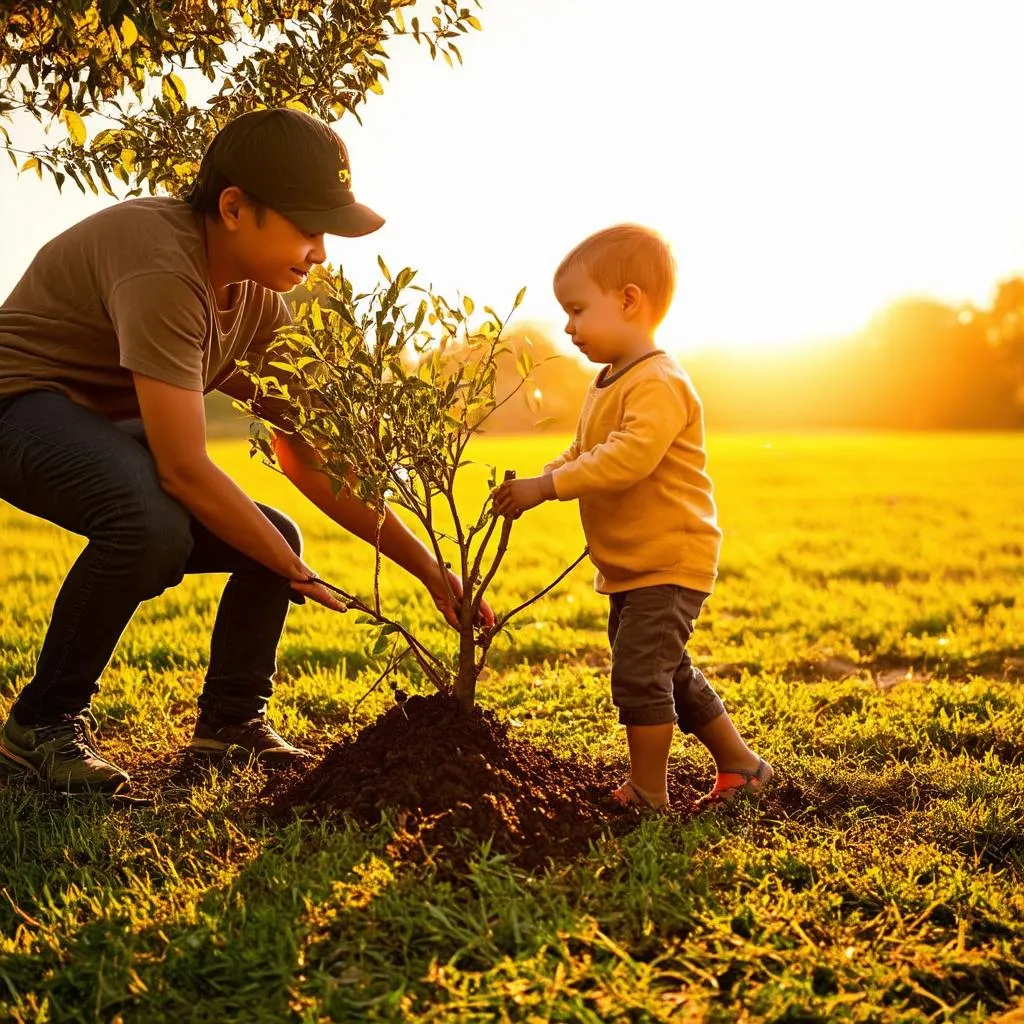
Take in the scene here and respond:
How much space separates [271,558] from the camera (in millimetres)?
3834

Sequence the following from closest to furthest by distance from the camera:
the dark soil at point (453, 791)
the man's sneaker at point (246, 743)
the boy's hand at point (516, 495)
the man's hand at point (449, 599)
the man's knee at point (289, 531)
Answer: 1. the dark soil at point (453, 791)
2. the boy's hand at point (516, 495)
3. the man's hand at point (449, 599)
4. the man's sneaker at point (246, 743)
5. the man's knee at point (289, 531)

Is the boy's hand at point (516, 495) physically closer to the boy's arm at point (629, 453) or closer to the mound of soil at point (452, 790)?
the boy's arm at point (629, 453)

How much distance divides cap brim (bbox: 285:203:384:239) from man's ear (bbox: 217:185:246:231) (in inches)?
7.1

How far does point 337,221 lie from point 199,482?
100 cm

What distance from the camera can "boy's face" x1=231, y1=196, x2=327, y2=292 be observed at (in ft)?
12.3

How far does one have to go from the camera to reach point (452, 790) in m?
3.39

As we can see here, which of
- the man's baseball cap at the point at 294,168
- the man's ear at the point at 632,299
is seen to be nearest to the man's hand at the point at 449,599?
the man's ear at the point at 632,299

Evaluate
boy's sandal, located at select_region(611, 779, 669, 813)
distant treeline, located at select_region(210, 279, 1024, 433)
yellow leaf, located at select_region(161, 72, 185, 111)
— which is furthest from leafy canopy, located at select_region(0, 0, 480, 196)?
distant treeline, located at select_region(210, 279, 1024, 433)

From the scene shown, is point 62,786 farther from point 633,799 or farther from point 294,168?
point 294,168

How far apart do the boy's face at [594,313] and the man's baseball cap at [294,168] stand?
0.71 meters

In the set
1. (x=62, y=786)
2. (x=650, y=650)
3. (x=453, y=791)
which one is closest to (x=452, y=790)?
(x=453, y=791)

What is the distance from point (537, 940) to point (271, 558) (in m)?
1.67

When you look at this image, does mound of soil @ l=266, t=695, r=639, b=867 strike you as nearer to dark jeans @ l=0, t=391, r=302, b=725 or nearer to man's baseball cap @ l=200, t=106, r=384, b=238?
dark jeans @ l=0, t=391, r=302, b=725

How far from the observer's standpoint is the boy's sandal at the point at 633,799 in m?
3.75
